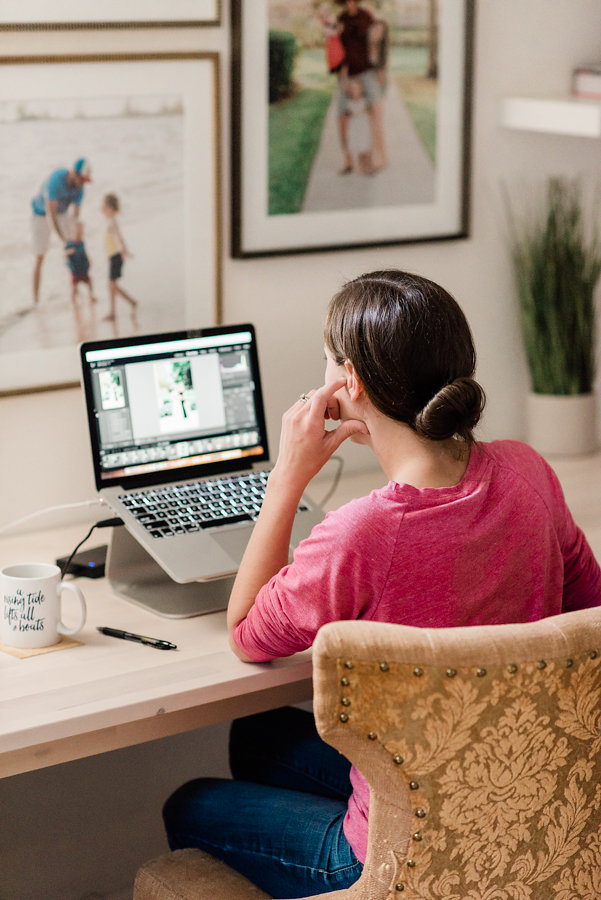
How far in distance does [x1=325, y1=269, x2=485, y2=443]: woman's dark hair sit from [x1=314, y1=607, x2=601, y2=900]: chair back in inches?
11.4

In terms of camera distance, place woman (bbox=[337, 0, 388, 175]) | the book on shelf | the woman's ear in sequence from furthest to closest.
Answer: the book on shelf < woman (bbox=[337, 0, 388, 175]) < the woman's ear

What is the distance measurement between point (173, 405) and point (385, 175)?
697 millimetres

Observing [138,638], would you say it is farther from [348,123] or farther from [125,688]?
[348,123]

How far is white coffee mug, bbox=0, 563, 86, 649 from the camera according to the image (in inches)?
59.9

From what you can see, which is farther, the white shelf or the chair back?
the white shelf

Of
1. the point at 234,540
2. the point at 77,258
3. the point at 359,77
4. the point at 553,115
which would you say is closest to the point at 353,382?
the point at 234,540

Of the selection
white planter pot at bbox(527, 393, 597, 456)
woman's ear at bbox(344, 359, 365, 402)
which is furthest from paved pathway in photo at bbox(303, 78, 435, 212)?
woman's ear at bbox(344, 359, 365, 402)

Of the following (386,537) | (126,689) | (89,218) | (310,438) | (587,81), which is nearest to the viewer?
(386,537)

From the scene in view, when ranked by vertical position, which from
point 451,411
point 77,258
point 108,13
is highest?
point 108,13

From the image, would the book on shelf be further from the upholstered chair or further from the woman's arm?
the upholstered chair

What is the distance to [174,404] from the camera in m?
1.87

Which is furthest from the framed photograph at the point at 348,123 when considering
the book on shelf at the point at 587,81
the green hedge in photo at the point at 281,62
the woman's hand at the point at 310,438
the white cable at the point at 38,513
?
the woman's hand at the point at 310,438

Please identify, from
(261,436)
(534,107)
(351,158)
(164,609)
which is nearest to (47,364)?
(261,436)

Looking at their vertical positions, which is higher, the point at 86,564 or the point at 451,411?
the point at 451,411
